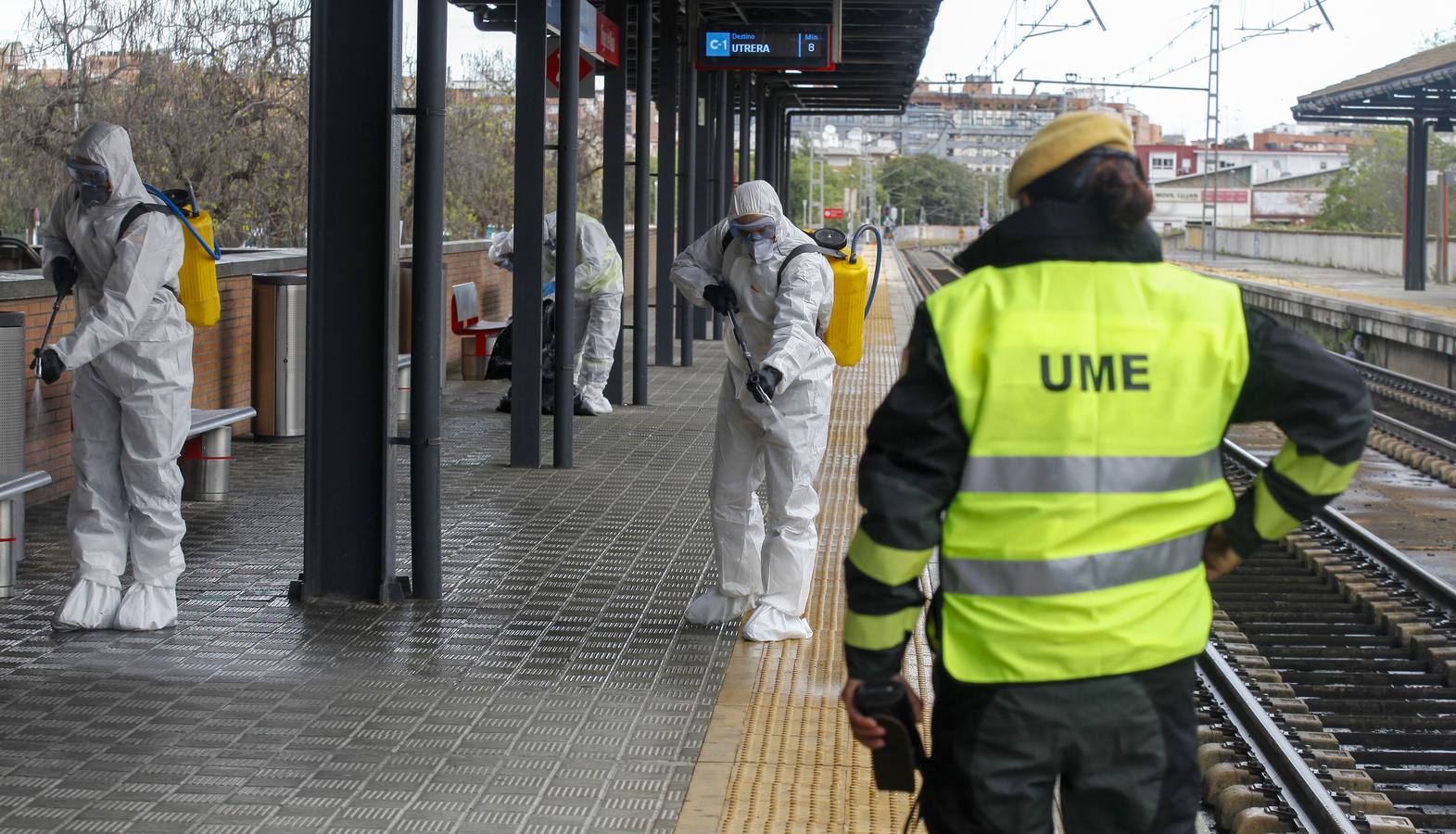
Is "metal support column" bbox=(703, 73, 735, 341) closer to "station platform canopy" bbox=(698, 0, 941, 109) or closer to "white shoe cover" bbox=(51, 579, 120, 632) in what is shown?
"station platform canopy" bbox=(698, 0, 941, 109)

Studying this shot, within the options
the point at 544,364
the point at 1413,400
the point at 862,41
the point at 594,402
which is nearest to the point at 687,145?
the point at 544,364

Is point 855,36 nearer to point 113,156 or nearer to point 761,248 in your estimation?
point 761,248

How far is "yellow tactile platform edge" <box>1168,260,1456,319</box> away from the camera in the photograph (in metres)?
28.5

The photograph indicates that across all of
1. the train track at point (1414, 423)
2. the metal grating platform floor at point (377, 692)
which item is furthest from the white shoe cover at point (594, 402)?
the train track at point (1414, 423)

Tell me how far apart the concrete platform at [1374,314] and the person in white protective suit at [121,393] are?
2019 cm

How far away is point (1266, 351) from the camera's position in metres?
3.06

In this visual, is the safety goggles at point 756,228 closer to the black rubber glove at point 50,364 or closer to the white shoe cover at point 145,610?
the black rubber glove at point 50,364

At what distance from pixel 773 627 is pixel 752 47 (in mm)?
10601

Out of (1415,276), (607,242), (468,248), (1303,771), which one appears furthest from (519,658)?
(1415,276)

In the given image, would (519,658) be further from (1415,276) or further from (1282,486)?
(1415,276)

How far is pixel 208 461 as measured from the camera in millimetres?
10102

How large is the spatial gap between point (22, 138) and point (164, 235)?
14.1 m

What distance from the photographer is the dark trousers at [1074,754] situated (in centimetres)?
295

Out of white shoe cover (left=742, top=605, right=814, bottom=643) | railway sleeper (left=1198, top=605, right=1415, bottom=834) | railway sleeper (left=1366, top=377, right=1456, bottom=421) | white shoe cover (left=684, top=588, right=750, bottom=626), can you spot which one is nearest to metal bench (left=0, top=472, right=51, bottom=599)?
white shoe cover (left=684, top=588, right=750, bottom=626)
